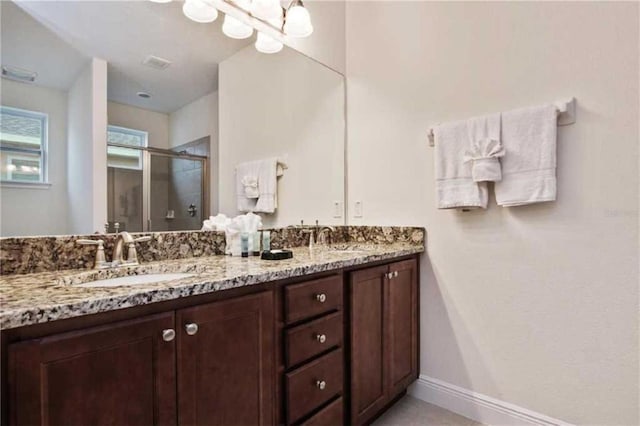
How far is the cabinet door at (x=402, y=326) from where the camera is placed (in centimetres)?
174

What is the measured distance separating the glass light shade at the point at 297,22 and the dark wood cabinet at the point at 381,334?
1.41m

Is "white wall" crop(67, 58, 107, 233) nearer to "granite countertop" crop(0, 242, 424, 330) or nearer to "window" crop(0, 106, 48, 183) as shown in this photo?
"window" crop(0, 106, 48, 183)

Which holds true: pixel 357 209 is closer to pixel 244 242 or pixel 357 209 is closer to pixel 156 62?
pixel 244 242

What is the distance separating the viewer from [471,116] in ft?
6.01

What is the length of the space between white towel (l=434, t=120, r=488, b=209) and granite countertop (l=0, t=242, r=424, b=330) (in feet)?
1.98

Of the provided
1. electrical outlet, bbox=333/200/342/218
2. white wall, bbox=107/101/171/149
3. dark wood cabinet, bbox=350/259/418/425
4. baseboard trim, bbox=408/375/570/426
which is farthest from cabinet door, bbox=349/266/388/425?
white wall, bbox=107/101/171/149

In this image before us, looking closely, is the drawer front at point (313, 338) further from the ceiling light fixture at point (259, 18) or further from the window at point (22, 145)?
the ceiling light fixture at point (259, 18)

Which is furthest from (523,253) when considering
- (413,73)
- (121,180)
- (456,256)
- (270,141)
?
(121,180)

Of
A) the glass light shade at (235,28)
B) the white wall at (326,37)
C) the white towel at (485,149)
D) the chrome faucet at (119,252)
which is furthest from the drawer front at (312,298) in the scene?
the white wall at (326,37)

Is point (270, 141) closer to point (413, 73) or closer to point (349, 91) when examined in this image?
point (349, 91)

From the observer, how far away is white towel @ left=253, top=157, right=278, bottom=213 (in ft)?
6.46

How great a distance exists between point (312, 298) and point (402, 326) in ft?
2.44

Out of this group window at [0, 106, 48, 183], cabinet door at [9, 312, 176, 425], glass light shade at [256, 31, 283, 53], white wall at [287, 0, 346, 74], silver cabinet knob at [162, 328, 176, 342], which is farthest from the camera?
white wall at [287, 0, 346, 74]

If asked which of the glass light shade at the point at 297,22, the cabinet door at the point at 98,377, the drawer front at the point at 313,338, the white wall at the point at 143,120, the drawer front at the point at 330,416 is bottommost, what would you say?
the drawer front at the point at 330,416
